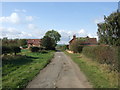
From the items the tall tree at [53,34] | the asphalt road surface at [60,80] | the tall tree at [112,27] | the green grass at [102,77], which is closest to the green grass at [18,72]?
the asphalt road surface at [60,80]

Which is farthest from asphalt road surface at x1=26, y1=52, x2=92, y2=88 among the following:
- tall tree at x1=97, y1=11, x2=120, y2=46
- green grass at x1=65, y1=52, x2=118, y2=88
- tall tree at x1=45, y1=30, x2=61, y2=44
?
tall tree at x1=45, y1=30, x2=61, y2=44

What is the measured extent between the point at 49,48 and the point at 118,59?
201ft

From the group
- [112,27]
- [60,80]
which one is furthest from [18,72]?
[112,27]

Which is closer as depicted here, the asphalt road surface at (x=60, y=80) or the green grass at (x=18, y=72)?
the asphalt road surface at (x=60, y=80)

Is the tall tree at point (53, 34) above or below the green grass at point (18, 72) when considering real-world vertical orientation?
above

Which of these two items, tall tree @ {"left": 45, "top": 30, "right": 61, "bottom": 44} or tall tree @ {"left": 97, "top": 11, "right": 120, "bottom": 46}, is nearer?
tall tree @ {"left": 97, "top": 11, "right": 120, "bottom": 46}

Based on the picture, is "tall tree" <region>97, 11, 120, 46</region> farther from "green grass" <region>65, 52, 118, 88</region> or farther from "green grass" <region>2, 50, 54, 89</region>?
"green grass" <region>2, 50, 54, 89</region>

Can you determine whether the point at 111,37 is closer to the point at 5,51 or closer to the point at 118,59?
the point at 118,59

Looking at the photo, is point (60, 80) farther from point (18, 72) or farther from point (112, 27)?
point (112, 27)

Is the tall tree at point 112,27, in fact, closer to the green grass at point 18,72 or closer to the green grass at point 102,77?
the green grass at point 102,77

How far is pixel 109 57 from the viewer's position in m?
12.6

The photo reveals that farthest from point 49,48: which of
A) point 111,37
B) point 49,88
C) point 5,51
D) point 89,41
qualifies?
point 49,88

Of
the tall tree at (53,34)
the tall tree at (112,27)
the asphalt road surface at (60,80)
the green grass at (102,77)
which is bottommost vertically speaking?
the asphalt road surface at (60,80)

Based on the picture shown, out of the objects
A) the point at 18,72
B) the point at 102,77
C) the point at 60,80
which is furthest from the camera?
the point at 18,72
